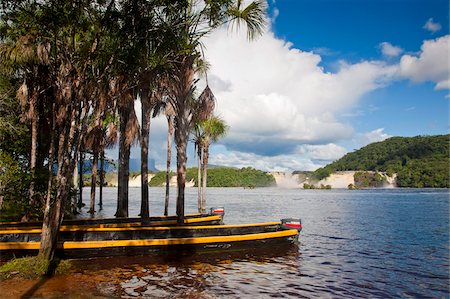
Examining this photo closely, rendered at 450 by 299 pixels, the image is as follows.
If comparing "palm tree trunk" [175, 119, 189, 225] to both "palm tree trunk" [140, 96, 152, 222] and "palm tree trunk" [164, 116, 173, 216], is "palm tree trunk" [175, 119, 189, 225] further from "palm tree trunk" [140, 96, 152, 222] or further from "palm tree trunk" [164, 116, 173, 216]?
"palm tree trunk" [164, 116, 173, 216]

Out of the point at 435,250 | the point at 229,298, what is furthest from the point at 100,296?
the point at 435,250

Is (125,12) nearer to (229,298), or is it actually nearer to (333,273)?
(229,298)

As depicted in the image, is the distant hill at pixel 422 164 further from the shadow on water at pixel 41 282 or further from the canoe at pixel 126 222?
the shadow on water at pixel 41 282

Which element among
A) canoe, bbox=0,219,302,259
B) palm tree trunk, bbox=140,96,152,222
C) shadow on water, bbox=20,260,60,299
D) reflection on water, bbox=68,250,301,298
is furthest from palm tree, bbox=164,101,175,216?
shadow on water, bbox=20,260,60,299

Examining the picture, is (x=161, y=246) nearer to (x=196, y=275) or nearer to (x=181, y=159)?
(x=196, y=275)

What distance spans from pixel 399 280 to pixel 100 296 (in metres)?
9.89

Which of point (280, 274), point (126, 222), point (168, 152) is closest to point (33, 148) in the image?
point (126, 222)

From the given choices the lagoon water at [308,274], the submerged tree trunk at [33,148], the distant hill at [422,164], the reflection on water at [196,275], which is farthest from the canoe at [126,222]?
the distant hill at [422,164]

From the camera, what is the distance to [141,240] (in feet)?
43.5

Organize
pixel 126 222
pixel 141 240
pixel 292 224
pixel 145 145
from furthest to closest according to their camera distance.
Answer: pixel 126 222, pixel 292 224, pixel 145 145, pixel 141 240

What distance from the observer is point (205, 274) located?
38.2 feet

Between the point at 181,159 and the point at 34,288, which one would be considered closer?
the point at 34,288

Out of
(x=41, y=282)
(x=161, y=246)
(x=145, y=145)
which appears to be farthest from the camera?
(x=145, y=145)

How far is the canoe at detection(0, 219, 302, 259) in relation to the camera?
1199cm
